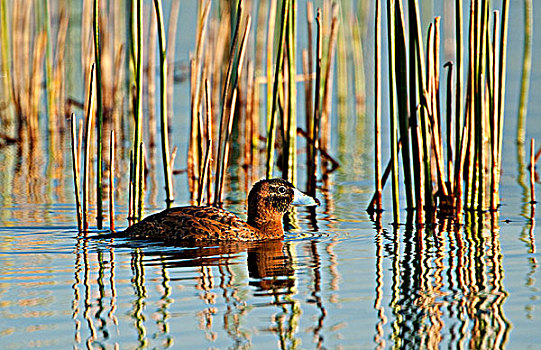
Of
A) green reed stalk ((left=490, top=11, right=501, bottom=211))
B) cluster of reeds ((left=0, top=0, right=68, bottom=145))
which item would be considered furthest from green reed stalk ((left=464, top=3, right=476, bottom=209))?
cluster of reeds ((left=0, top=0, right=68, bottom=145))

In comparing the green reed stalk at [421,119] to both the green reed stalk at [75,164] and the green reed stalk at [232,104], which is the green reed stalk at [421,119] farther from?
the green reed stalk at [75,164]

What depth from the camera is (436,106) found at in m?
8.30

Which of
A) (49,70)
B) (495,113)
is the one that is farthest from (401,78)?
(49,70)

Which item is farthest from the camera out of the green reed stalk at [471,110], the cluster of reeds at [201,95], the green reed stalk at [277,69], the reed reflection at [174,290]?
the cluster of reeds at [201,95]

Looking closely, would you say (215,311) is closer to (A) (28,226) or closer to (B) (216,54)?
(A) (28,226)

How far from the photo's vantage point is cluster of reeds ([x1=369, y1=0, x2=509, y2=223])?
7.75 metres

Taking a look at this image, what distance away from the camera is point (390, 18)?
7.50 meters

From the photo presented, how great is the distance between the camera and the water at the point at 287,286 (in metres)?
5.07

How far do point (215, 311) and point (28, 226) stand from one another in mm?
3398

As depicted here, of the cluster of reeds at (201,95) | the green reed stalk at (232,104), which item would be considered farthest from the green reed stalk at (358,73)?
the green reed stalk at (232,104)

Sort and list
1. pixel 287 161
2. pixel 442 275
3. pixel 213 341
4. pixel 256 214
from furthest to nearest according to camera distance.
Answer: pixel 287 161 < pixel 256 214 < pixel 442 275 < pixel 213 341

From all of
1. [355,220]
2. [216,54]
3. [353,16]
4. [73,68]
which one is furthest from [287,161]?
[73,68]

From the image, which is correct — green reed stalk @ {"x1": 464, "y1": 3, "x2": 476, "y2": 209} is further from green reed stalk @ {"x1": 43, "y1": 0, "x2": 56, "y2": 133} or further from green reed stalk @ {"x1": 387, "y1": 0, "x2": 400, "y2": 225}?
green reed stalk @ {"x1": 43, "y1": 0, "x2": 56, "y2": 133}

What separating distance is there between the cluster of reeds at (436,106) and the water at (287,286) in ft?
1.07
